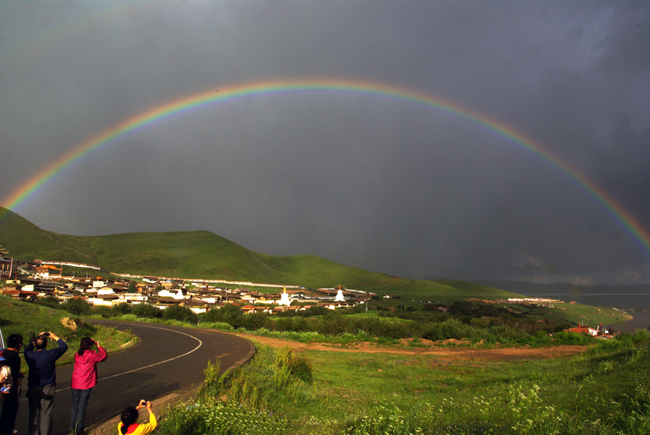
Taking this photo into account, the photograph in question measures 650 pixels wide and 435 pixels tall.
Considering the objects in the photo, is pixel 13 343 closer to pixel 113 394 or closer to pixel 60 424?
pixel 60 424

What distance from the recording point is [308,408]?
10195 mm

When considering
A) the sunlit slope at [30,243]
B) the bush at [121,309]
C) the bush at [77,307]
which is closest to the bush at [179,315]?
the bush at [121,309]

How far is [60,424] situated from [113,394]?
2.56m

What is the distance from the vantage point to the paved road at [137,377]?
27.0ft

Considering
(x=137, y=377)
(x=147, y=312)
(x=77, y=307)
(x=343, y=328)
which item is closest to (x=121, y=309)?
(x=147, y=312)

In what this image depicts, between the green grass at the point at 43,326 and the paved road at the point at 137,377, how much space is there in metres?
1.24

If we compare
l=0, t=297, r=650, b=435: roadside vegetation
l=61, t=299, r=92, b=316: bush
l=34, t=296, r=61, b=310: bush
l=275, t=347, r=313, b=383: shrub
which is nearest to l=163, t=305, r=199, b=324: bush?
l=61, t=299, r=92, b=316: bush

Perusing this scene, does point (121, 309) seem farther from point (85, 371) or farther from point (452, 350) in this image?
point (85, 371)

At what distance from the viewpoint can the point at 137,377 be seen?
1220cm

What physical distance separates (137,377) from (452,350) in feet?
75.8

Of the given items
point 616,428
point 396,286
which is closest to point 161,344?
point 616,428

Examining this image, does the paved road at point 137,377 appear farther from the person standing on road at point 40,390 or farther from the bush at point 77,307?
the bush at point 77,307

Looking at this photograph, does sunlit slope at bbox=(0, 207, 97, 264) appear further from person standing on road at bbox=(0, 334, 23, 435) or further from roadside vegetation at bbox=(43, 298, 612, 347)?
person standing on road at bbox=(0, 334, 23, 435)

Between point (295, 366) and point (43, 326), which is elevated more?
point (295, 366)
